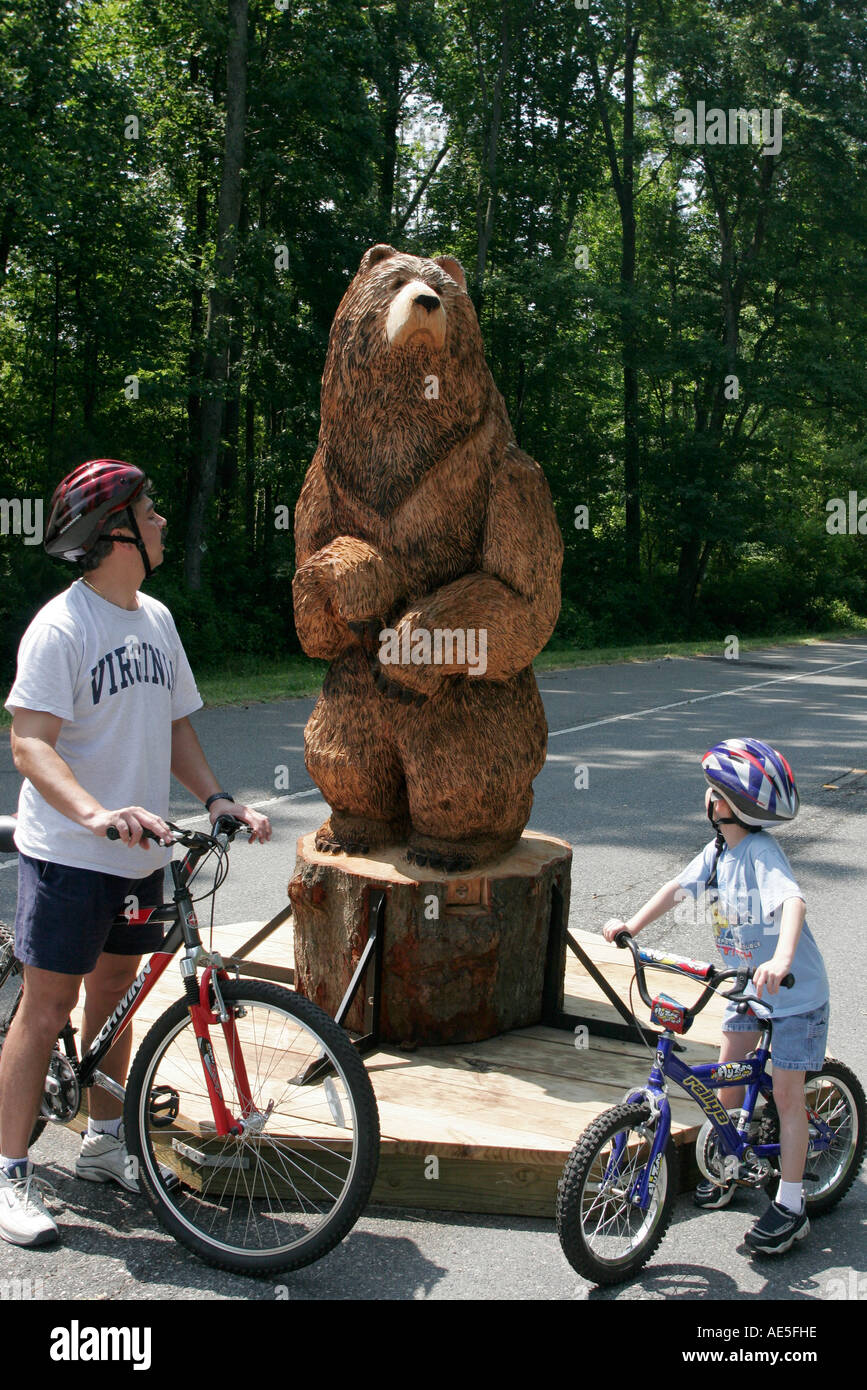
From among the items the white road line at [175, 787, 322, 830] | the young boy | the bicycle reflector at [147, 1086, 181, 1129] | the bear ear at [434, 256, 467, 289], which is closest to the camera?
the young boy

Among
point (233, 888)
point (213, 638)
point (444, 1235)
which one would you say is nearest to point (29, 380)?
point (213, 638)

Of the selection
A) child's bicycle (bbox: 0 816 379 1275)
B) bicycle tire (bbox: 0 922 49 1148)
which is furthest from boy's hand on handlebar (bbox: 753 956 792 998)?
bicycle tire (bbox: 0 922 49 1148)

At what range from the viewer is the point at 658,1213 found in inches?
107

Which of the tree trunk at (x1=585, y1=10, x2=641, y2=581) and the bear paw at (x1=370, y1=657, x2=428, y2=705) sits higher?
the tree trunk at (x1=585, y1=10, x2=641, y2=581)

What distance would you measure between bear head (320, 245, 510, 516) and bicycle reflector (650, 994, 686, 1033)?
1.73 metres

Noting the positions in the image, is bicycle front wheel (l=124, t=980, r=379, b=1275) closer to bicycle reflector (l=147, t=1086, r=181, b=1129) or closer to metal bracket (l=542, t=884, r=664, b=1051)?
bicycle reflector (l=147, t=1086, r=181, b=1129)

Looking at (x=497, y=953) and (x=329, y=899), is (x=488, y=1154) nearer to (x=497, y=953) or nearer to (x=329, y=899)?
(x=497, y=953)

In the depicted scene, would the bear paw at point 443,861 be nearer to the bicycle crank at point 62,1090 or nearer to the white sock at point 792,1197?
the bicycle crank at point 62,1090

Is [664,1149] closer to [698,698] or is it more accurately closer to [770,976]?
[770,976]

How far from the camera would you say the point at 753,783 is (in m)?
2.87

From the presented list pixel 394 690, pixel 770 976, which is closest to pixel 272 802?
pixel 394 690

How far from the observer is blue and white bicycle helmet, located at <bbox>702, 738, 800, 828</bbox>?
2.87 metres

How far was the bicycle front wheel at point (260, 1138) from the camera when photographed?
8.55 feet

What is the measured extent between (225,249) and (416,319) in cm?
1368
